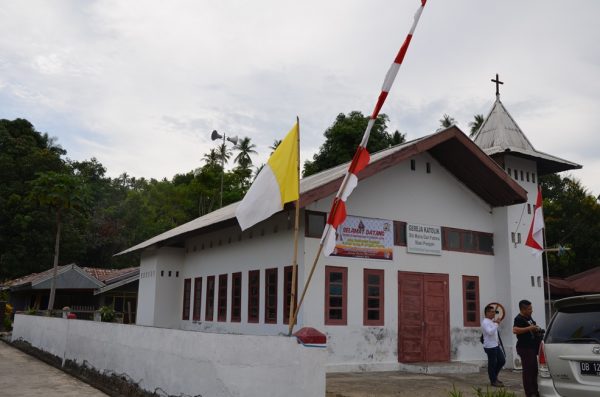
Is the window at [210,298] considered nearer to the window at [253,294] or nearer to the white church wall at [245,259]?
the white church wall at [245,259]

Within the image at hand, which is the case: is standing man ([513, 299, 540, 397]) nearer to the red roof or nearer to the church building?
the church building

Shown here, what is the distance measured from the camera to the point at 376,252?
14.3m

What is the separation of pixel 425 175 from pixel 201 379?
9.31 metres

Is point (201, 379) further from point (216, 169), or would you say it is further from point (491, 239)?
point (216, 169)

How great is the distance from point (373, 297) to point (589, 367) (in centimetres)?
830

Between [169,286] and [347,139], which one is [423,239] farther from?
[347,139]

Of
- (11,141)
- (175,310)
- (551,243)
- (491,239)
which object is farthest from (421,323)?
(11,141)

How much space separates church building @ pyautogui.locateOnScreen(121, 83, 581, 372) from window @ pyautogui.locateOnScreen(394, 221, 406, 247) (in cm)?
4

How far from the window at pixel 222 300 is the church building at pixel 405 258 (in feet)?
0.20

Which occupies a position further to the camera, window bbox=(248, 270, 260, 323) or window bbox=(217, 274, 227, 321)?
window bbox=(217, 274, 227, 321)

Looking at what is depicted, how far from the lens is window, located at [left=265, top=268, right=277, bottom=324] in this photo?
1473 cm

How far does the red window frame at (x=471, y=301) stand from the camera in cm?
1571

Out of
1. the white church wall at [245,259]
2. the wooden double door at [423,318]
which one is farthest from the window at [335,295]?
the wooden double door at [423,318]

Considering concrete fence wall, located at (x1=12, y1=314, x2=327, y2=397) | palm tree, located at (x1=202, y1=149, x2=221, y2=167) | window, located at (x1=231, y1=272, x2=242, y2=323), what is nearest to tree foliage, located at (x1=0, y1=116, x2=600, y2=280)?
palm tree, located at (x1=202, y1=149, x2=221, y2=167)
